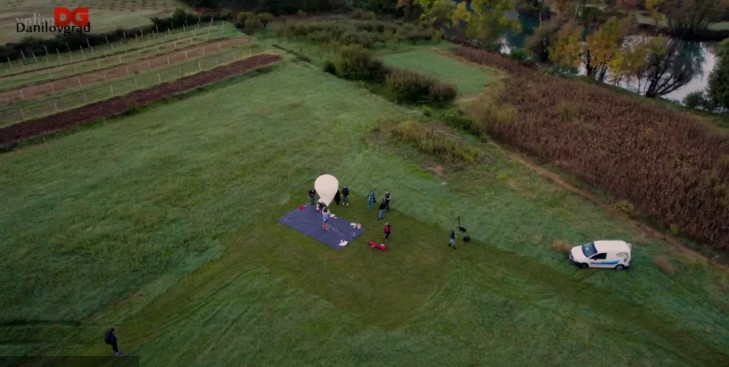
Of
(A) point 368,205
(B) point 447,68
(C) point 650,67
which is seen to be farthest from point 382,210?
(C) point 650,67

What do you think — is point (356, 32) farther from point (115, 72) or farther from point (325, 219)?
point (325, 219)

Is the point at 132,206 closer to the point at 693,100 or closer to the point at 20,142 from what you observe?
the point at 20,142

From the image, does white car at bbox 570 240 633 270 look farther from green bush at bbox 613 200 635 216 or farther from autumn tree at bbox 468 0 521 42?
autumn tree at bbox 468 0 521 42

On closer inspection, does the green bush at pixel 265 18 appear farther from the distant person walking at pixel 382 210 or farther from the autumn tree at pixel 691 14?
the autumn tree at pixel 691 14

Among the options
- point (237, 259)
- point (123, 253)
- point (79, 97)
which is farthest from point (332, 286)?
point (79, 97)

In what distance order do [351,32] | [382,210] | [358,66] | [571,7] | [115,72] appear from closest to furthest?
[382,210]
[115,72]
[358,66]
[351,32]
[571,7]
